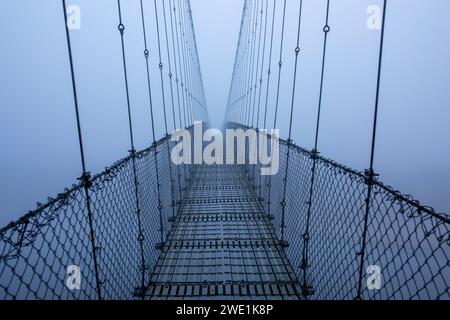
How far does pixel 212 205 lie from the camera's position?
4.37m

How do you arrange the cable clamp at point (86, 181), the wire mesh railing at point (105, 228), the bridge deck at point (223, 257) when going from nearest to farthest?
the wire mesh railing at point (105, 228) → the cable clamp at point (86, 181) → the bridge deck at point (223, 257)

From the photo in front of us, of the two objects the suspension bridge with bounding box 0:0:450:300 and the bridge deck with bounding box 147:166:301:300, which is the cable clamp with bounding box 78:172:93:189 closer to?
the suspension bridge with bounding box 0:0:450:300

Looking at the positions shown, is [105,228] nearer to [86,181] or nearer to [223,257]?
[86,181]

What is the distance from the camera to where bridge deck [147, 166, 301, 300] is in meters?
2.26

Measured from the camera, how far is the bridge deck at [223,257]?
2256 mm

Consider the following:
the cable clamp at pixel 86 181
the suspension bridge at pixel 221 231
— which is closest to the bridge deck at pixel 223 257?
the suspension bridge at pixel 221 231

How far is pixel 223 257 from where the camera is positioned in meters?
2.78

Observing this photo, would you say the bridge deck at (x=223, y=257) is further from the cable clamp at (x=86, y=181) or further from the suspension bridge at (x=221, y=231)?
the cable clamp at (x=86, y=181)

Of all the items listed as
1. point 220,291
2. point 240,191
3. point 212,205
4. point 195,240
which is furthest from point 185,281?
point 240,191

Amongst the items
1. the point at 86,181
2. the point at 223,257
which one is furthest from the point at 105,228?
the point at 223,257
